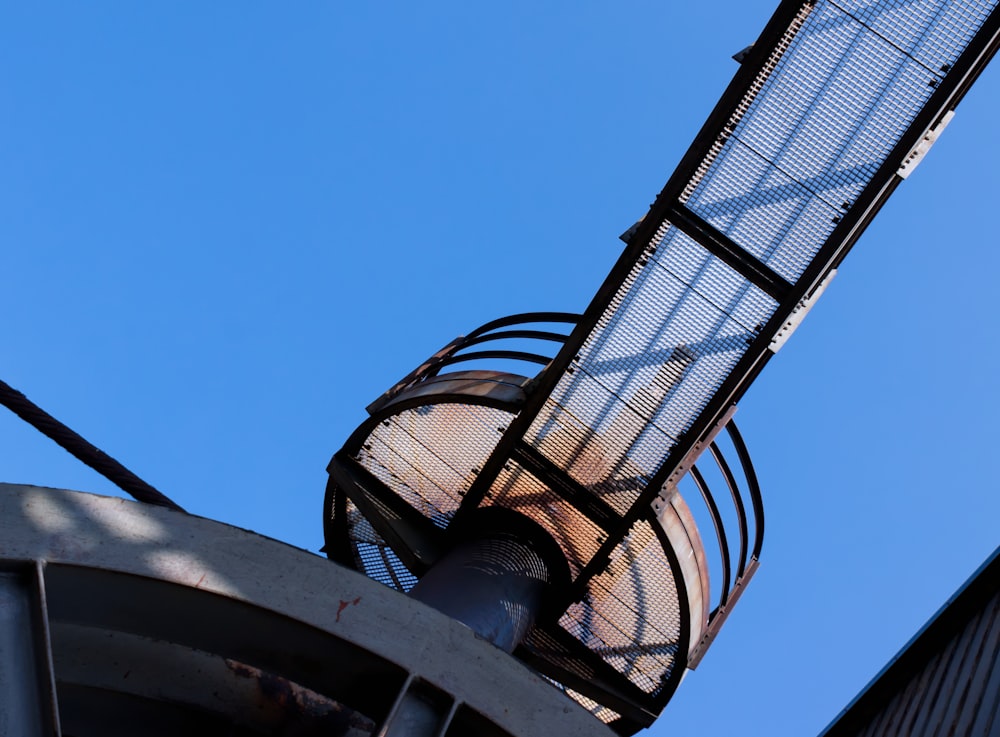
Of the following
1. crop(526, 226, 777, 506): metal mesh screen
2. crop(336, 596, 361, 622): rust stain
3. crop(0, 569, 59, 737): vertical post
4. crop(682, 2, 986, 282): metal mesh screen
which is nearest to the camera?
crop(0, 569, 59, 737): vertical post

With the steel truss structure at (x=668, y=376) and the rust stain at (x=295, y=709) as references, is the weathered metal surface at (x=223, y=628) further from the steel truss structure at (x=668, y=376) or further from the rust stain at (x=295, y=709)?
the steel truss structure at (x=668, y=376)

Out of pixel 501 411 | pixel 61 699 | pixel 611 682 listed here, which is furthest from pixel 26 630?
pixel 611 682

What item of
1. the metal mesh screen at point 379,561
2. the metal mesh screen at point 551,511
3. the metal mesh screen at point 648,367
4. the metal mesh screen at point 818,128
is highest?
the metal mesh screen at point 818,128

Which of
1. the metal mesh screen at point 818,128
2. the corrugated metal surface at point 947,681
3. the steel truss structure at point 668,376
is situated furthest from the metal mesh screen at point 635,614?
the metal mesh screen at point 818,128

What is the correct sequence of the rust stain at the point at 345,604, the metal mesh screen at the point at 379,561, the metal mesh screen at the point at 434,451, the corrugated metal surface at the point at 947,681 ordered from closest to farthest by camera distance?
the corrugated metal surface at the point at 947,681 → the rust stain at the point at 345,604 → the metal mesh screen at the point at 434,451 → the metal mesh screen at the point at 379,561

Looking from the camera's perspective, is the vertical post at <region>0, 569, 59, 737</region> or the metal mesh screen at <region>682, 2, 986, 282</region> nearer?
the vertical post at <region>0, 569, 59, 737</region>

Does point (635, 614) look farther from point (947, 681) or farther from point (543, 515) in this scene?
point (947, 681)

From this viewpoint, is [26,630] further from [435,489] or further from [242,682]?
[435,489]

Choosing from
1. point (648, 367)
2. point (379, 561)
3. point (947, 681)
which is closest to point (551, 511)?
point (648, 367)

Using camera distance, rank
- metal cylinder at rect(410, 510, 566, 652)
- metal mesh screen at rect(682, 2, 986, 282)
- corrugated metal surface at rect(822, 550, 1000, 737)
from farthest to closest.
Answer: metal cylinder at rect(410, 510, 566, 652)
metal mesh screen at rect(682, 2, 986, 282)
corrugated metal surface at rect(822, 550, 1000, 737)

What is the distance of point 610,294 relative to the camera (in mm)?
8922

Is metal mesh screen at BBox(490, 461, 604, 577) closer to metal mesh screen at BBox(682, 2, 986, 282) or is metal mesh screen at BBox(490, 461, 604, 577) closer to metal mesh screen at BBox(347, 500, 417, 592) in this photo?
metal mesh screen at BBox(347, 500, 417, 592)

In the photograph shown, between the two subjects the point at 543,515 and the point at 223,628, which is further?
the point at 543,515

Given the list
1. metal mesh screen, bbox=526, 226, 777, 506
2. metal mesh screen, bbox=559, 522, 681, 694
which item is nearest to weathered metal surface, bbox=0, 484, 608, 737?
metal mesh screen, bbox=526, 226, 777, 506
